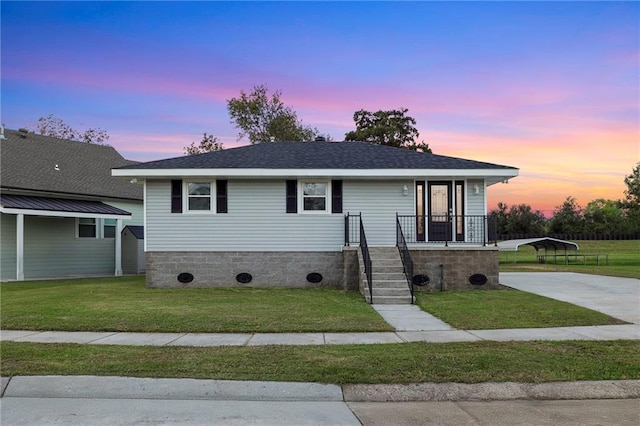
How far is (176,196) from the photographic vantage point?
53.2 feet

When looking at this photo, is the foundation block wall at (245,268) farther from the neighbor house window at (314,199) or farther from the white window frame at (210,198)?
the neighbor house window at (314,199)

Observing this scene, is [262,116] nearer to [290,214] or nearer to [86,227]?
[86,227]

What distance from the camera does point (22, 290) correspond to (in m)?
15.4

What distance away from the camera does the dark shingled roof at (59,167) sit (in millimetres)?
20734

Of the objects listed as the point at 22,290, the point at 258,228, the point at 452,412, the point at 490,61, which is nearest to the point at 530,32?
the point at 490,61

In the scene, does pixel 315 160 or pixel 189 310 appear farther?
pixel 315 160

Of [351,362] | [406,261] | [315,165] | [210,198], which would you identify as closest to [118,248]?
[210,198]

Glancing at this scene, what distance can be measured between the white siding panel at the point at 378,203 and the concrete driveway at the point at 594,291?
4106 millimetres

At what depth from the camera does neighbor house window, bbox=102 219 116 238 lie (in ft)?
76.2

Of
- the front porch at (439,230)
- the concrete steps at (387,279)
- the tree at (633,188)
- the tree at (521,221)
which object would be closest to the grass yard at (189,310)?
the concrete steps at (387,279)

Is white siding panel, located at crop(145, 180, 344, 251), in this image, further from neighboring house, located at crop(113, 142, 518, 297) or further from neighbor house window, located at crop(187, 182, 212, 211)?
neighbor house window, located at crop(187, 182, 212, 211)

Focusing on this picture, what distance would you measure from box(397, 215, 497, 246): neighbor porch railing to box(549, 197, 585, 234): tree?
48.7 meters

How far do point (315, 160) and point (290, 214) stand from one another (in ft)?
6.60

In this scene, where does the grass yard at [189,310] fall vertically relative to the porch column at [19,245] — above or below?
below
